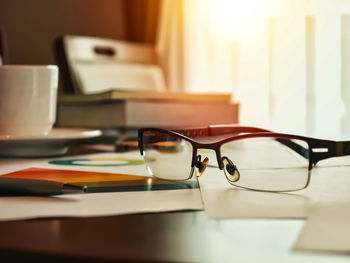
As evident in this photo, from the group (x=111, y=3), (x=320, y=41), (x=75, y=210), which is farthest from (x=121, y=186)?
(x=111, y=3)

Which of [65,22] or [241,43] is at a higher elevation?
[65,22]

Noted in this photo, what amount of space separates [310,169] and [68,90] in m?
0.79

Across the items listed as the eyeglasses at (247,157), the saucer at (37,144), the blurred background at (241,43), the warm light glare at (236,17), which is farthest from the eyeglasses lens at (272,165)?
the warm light glare at (236,17)

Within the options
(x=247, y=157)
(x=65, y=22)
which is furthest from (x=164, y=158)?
(x=65, y=22)

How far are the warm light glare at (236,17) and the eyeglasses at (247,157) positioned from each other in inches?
21.6

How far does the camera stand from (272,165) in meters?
0.51

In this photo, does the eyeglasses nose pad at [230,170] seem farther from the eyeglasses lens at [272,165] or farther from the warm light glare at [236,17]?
the warm light glare at [236,17]

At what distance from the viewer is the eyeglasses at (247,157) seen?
40 cm

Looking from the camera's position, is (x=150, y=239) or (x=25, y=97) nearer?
(x=150, y=239)

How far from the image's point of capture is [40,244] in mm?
232

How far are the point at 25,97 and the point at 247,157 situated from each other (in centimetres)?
33

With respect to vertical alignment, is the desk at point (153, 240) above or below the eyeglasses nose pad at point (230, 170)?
below

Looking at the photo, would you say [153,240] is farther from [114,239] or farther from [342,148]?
[342,148]

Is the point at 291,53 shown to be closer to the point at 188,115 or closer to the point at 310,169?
the point at 188,115
